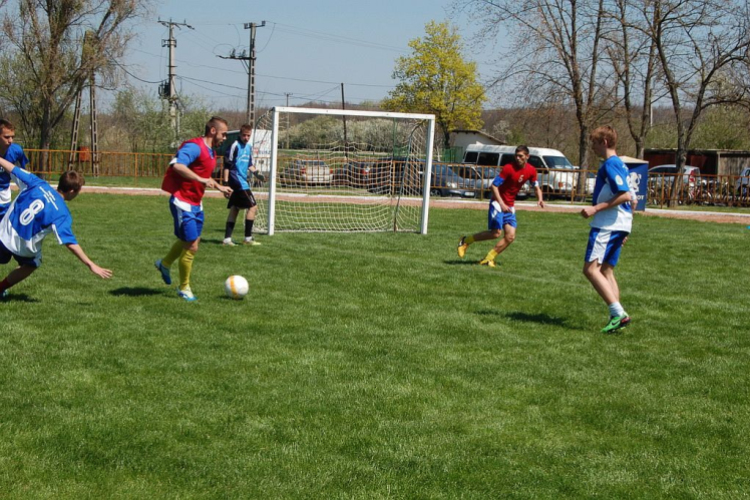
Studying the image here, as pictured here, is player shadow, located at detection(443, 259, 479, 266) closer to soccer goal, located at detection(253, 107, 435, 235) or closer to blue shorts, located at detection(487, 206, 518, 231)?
blue shorts, located at detection(487, 206, 518, 231)

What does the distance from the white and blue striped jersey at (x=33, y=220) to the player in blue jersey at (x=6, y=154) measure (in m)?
2.41

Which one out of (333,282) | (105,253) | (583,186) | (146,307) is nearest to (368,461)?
(146,307)

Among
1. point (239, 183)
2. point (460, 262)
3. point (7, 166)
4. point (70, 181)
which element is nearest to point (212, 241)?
point (239, 183)

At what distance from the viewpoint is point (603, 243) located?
24.6 ft

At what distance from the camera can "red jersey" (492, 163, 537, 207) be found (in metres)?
11.6

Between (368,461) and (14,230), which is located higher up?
(14,230)

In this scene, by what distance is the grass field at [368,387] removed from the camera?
4.07 meters

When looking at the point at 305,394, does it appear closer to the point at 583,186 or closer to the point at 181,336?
the point at 181,336

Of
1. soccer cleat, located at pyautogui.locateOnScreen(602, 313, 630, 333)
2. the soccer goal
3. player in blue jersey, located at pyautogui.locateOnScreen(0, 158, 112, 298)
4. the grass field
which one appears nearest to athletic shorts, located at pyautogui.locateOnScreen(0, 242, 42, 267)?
player in blue jersey, located at pyautogui.locateOnScreen(0, 158, 112, 298)

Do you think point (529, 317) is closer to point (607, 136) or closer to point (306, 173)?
point (607, 136)

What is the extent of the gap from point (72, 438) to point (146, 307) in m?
3.62

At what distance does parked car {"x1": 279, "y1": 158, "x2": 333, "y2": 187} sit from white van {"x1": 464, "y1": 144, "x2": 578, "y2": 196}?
26.8 ft

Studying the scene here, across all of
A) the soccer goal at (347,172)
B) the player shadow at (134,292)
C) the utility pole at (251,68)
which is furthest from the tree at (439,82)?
the player shadow at (134,292)

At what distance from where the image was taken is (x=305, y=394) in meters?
5.34
